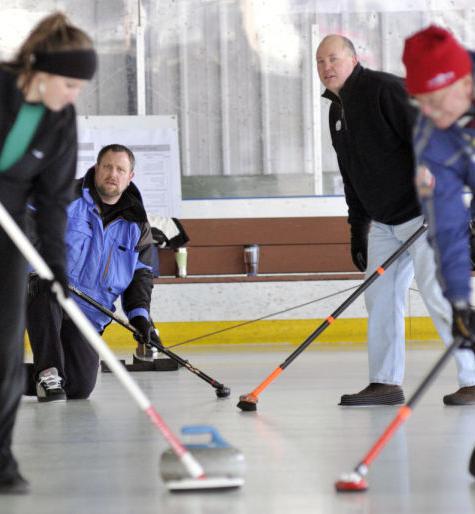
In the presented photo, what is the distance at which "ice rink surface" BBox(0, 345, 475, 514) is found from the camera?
220 centimetres

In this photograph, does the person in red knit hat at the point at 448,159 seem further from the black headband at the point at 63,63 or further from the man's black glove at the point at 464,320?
the black headband at the point at 63,63

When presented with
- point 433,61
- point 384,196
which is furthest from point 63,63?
point 384,196

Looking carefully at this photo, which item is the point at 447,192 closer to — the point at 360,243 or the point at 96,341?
the point at 96,341

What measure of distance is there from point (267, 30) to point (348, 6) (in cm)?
67

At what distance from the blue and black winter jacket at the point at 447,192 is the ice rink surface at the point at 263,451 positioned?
46cm

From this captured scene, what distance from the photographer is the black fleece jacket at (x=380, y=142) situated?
3865mm

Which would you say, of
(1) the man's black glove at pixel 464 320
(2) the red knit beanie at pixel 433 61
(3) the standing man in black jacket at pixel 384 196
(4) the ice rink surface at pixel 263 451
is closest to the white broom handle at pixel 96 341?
(4) the ice rink surface at pixel 263 451

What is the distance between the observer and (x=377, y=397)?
399 centimetres

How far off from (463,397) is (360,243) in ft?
2.44

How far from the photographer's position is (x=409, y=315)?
8219mm

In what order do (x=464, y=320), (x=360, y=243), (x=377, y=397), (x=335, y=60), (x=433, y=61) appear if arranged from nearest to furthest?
(x=433, y=61) → (x=464, y=320) → (x=335, y=60) → (x=377, y=397) → (x=360, y=243)

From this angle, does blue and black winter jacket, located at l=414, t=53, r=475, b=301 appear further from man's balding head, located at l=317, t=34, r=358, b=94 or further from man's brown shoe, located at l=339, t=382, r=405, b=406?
man's brown shoe, located at l=339, t=382, r=405, b=406

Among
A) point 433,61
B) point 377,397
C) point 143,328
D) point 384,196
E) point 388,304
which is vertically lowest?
point 377,397

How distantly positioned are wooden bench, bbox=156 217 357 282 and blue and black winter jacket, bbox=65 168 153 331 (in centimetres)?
389
